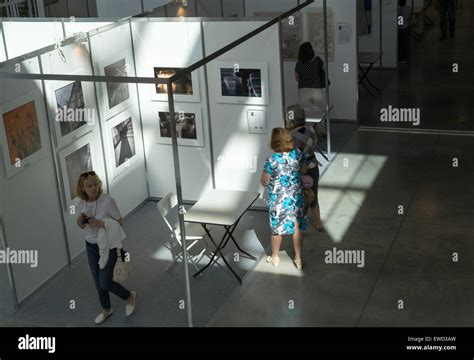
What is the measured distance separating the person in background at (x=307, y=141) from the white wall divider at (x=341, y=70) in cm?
281

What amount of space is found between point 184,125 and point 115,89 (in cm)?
91

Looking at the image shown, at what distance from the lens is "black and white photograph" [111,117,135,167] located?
871cm

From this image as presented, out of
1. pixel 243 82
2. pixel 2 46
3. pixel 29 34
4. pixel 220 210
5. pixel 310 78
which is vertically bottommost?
pixel 220 210

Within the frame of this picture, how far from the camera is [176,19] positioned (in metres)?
9.11

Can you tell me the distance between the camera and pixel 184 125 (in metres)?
9.20

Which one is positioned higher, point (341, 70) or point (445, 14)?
point (341, 70)

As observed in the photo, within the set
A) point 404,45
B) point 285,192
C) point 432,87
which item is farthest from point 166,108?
point 404,45

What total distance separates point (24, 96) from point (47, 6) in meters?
6.83

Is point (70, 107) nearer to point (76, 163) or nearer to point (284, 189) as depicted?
point (76, 163)

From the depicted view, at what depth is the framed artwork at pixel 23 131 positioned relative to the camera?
746 cm

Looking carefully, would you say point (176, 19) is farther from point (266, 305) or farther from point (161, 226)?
point (266, 305)

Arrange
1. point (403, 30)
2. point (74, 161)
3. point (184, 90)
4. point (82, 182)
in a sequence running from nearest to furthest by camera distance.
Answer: point (82, 182) → point (74, 161) → point (184, 90) → point (403, 30)
